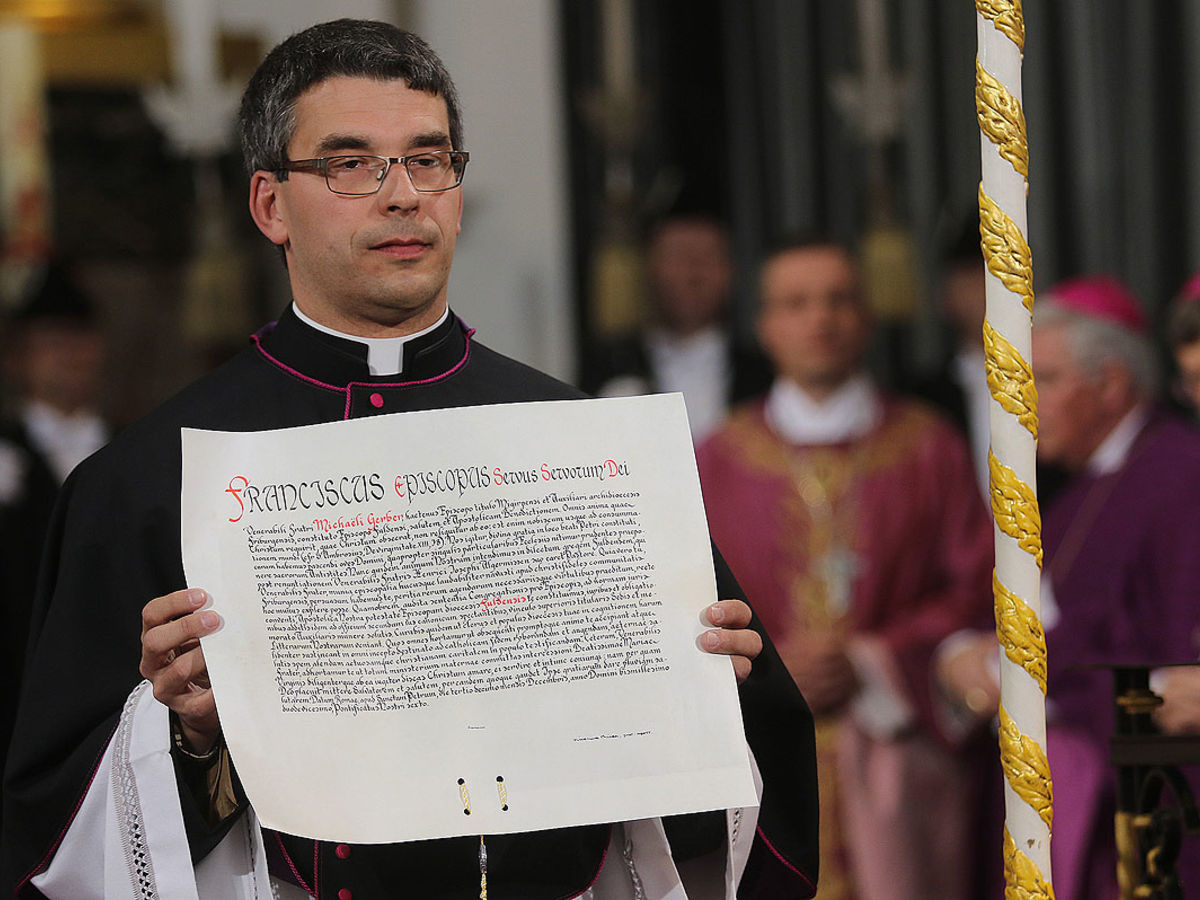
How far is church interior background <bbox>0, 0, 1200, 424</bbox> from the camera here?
6.86 m

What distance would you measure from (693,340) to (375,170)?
4539mm

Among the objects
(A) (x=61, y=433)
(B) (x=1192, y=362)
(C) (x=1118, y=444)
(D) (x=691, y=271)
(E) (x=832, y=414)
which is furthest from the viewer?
(A) (x=61, y=433)

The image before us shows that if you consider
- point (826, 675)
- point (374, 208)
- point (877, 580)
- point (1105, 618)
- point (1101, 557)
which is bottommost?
point (826, 675)

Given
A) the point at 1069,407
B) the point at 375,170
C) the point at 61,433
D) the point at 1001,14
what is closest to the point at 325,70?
the point at 375,170

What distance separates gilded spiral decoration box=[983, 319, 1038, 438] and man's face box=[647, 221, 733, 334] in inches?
171

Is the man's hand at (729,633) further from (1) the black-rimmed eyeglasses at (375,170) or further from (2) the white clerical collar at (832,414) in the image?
(2) the white clerical collar at (832,414)

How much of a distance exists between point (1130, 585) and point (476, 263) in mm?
4072

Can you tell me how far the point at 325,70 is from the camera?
2.30 metres

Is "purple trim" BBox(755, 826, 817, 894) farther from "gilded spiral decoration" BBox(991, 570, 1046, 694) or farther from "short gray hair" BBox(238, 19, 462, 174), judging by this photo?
"short gray hair" BBox(238, 19, 462, 174)

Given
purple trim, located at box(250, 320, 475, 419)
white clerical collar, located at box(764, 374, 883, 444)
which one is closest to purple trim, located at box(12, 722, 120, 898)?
purple trim, located at box(250, 320, 475, 419)

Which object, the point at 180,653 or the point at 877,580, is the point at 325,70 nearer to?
the point at 180,653

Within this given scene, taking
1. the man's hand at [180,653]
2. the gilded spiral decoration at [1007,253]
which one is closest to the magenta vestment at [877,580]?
the gilded spiral decoration at [1007,253]

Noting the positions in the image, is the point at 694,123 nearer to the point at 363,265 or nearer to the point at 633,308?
the point at 633,308

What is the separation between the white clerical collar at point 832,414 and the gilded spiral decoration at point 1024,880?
10.7 feet
